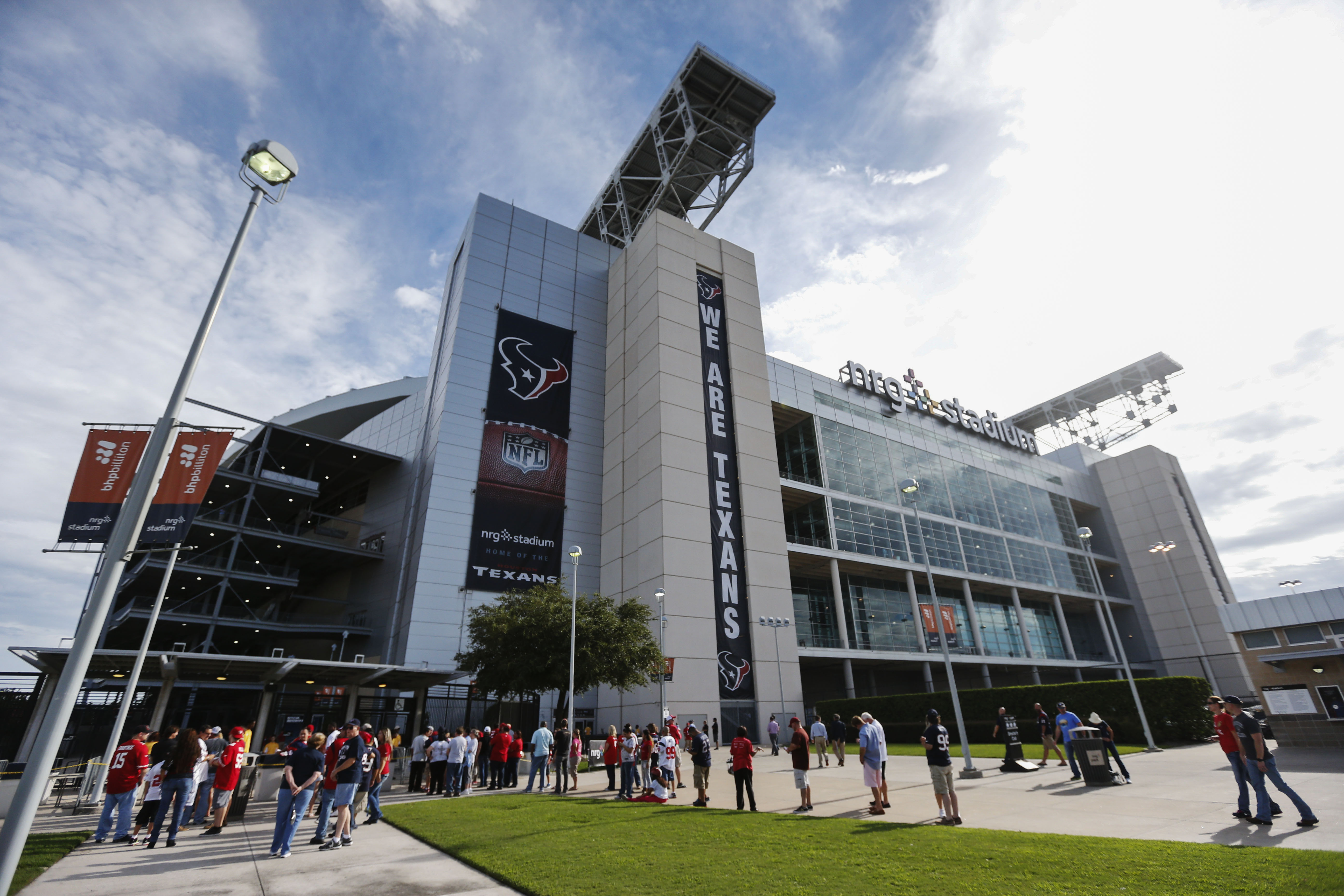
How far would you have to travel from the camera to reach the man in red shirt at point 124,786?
1130cm

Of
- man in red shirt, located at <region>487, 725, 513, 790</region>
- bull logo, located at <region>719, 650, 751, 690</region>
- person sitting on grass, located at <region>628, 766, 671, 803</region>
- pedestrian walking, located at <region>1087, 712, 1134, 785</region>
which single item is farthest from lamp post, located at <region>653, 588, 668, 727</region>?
pedestrian walking, located at <region>1087, 712, 1134, 785</region>

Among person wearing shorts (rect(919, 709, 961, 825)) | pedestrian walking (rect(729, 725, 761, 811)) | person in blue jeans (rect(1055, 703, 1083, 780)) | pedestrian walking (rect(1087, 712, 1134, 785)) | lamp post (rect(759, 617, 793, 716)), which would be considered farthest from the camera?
lamp post (rect(759, 617, 793, 716))

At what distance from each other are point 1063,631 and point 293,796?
64870 millimetres

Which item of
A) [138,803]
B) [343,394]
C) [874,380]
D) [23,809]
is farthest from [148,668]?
[874,380]

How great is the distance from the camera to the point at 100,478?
14766 millimetres

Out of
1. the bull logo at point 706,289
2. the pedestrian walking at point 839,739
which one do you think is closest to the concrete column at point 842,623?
the pedestrian walking at point 839,739

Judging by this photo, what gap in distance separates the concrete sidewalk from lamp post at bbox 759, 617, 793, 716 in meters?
26.8

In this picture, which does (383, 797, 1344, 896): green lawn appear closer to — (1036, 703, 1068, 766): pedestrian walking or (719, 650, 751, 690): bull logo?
(1036, 703, 1068, 766): pedestrian walking

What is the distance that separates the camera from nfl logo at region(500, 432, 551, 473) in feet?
137

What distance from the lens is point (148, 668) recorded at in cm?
2702

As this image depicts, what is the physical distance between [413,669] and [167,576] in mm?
10161

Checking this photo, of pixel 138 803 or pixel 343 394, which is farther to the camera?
pixel 343 394

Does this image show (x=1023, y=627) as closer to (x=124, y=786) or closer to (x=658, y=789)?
(x=658, y=789)

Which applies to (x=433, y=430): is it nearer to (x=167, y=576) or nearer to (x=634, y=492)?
(x=634, y=492)
